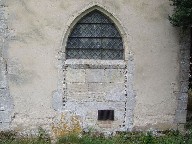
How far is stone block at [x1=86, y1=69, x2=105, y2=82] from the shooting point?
7637mm

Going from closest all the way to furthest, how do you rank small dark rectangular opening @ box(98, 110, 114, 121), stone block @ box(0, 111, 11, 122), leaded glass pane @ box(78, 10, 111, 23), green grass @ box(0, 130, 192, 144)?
green grass @ box(0, 130, 192, 144), leaded glass pane @ box(78, 10, 111, 23), stone block @ box(0, 111, 11, 122), small dark rectangular opening @ box(98, 110, 114, 121)

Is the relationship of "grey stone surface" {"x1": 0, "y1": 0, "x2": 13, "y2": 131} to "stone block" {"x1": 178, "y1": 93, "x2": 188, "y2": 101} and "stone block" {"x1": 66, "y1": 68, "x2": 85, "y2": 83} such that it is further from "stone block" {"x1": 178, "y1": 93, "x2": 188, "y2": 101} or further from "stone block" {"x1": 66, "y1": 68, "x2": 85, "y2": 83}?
"stone block" {"x1": 178, "y1": 93, "x2": 188, "y2": 101}

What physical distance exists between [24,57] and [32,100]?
0.88m

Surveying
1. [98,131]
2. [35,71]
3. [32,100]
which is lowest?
[98,131]

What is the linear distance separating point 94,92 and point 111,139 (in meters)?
0.99

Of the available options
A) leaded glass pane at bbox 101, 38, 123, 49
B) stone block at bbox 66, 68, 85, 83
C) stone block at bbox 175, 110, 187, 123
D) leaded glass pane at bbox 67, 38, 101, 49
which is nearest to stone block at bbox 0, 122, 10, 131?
stone block at bbox 66, 68, 85, 83

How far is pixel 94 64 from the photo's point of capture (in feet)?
25.0

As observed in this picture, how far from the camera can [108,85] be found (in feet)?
25.3

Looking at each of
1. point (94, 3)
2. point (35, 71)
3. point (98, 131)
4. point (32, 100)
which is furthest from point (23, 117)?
point (94, 3)

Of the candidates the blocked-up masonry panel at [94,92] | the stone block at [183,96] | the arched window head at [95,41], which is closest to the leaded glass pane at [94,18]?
the arched window head at [95,41]

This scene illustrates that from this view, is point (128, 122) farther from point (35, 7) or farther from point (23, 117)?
point (35, 7)

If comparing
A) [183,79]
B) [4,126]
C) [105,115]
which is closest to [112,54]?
[105,115]

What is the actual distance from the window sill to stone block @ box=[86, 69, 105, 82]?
80 millimetres

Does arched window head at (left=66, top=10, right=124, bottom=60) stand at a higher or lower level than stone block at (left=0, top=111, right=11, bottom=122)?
higher
